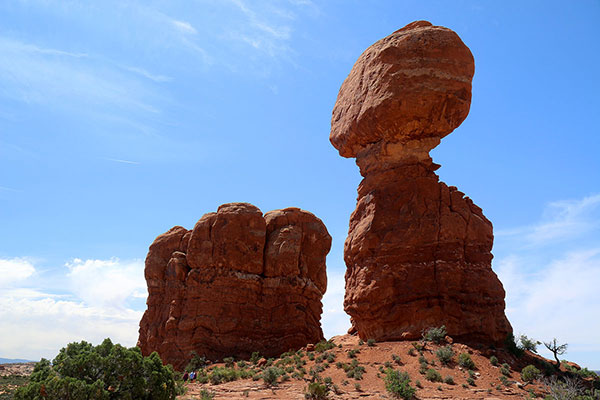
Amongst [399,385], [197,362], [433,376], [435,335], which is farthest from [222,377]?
[435,335]

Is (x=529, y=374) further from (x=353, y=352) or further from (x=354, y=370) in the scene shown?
(x=353, y=352)

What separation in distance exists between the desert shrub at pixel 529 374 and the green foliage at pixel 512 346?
8.35 ft

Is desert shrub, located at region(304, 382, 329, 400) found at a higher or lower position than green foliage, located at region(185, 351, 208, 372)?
lower

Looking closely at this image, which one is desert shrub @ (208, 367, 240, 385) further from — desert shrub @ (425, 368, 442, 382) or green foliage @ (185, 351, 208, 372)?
desert shrub @ (425, 368, 442, 382)

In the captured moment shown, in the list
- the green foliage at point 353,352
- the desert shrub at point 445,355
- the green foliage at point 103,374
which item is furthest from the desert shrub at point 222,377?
the desert shrub at point 445,355

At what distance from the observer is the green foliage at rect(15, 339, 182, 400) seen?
12.8 metres

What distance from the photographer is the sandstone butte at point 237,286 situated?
3197cm

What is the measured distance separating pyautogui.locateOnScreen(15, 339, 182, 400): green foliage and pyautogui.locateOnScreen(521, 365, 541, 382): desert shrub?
14441mm

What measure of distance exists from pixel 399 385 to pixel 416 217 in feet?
32.4

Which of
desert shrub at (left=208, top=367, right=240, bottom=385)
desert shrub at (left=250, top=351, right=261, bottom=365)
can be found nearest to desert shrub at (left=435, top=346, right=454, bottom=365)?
desert shrub at (left=208, top=367, right=240, bottom=385)

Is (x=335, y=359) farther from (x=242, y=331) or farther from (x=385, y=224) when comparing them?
(x=242, y=331)

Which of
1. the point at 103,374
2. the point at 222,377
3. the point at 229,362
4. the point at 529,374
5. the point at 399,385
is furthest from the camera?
the point at 229,362

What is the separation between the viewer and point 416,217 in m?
24.3

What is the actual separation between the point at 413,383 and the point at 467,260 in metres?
8.28
